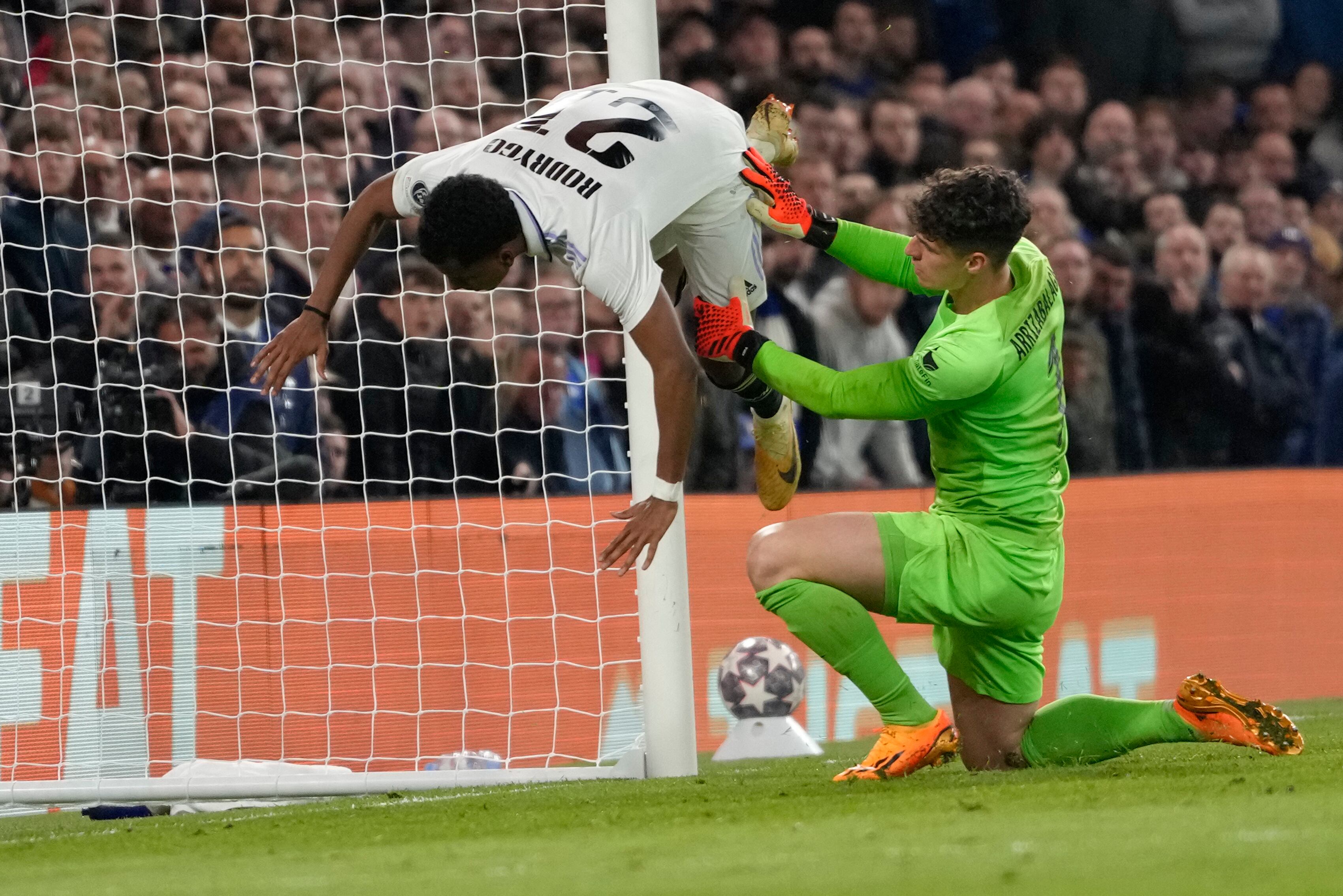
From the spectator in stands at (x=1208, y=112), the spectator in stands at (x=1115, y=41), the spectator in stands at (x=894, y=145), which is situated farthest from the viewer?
the spectator in stands at (x=1208, y=112)

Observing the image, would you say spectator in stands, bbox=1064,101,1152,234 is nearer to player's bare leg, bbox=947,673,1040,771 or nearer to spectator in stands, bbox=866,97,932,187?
spectator in stands, bbox=866,97,932,187

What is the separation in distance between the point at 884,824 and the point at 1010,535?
119 centimetres

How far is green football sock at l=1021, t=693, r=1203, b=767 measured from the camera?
4.20m

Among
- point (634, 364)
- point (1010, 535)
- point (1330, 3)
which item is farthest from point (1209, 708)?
point (1330, 3)

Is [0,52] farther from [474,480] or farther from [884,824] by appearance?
[884,824]

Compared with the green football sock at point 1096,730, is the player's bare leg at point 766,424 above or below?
above

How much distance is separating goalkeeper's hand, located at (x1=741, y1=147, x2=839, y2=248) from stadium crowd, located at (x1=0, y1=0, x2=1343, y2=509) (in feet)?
4.38

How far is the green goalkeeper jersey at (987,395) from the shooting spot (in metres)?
3.93

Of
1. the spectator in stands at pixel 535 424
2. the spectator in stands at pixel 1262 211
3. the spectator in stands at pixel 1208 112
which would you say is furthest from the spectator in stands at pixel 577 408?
the spectator in stands at pixel 1208 112

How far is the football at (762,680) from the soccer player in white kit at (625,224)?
1595 mm

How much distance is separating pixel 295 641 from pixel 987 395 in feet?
9.97

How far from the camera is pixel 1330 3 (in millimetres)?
9992

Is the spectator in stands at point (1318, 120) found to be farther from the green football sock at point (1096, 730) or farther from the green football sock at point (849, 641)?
the green football sock at point (849, 641)

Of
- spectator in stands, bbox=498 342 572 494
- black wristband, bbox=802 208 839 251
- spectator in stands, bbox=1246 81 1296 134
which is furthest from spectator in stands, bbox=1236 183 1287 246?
black wristband, bbox=802 208 839 251
